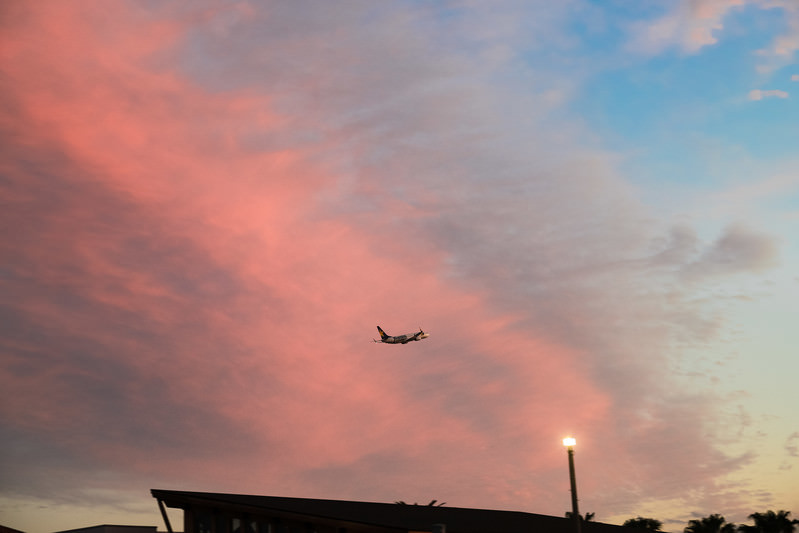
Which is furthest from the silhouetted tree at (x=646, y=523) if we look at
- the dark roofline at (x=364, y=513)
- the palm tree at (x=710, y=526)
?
the dark roofline at (x=364, y=513)

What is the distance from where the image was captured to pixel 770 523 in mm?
95062

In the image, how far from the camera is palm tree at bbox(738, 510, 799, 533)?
9400cm

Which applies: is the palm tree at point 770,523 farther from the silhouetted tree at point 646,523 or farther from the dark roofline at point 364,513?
the dark roofline at point 364,513

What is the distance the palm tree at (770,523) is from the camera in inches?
3701

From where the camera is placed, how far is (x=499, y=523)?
139 ft

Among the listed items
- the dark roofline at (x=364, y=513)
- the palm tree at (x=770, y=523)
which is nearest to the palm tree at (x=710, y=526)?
the palm tree at (x=770, y=523)

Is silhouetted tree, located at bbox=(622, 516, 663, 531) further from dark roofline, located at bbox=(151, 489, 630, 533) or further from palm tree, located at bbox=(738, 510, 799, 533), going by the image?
dark roofline, located at bbox=(151, 489, 630, 533)

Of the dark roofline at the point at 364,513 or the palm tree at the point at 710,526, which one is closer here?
the dark roofline at the point at 364,513

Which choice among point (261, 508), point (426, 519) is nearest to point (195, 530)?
point (261, 508)

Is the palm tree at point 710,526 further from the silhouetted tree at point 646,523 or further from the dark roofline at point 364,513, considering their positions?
the dark roofline at point 364,513

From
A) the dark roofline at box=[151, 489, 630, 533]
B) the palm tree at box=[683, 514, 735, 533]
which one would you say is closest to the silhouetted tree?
the palm tree at box=[683, 514, 735, 533]

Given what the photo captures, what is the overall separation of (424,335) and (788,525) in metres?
48.2

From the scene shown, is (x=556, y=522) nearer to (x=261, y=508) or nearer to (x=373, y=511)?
(x=373, y=511)

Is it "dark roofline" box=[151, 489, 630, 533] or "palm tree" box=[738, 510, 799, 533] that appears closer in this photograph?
"dark roofline" box=[151, 489, 630, 533]
